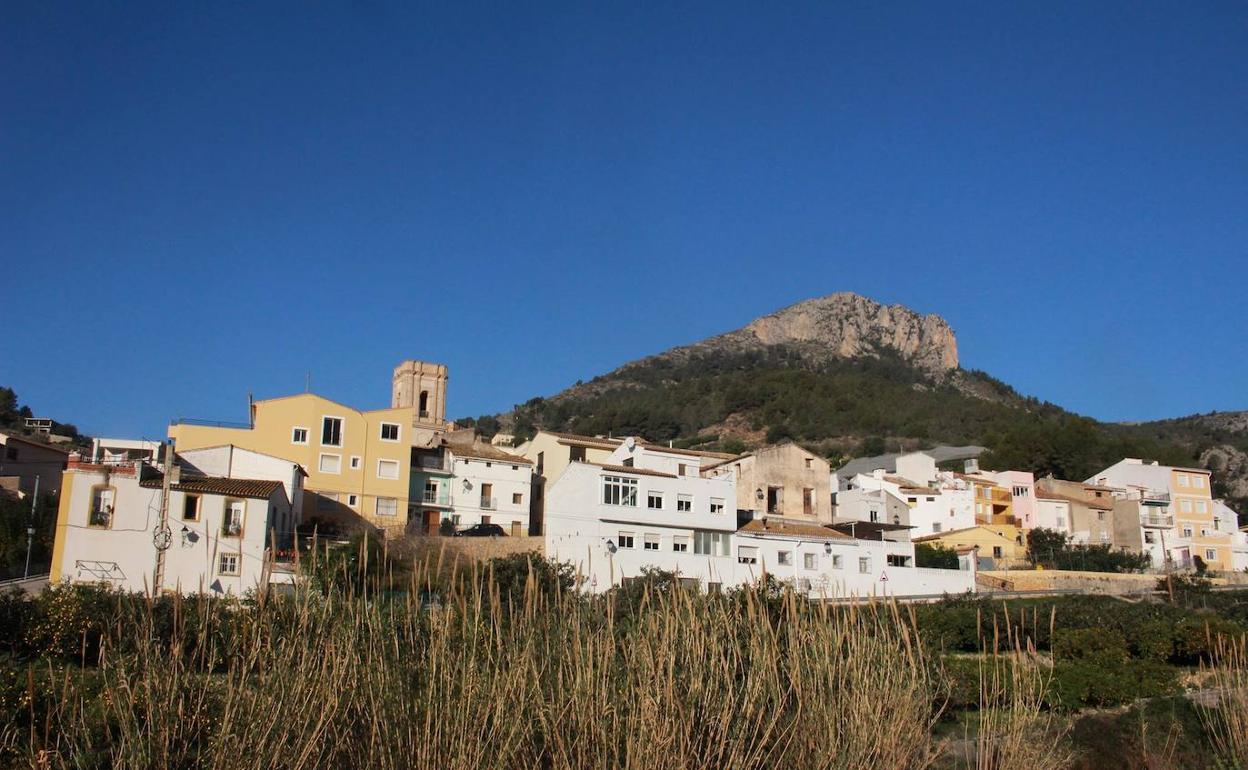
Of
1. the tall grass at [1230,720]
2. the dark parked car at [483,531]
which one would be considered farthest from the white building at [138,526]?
the tall grass at [1230,720]

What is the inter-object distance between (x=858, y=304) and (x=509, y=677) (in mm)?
177056

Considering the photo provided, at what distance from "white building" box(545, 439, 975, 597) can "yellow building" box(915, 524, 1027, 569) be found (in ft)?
31.3

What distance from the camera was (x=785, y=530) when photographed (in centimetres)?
4241

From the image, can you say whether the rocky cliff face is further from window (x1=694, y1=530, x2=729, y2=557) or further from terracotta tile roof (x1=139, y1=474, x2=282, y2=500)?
terracotta tile roof (x1=139, y1=474, x2=282, y2=500)

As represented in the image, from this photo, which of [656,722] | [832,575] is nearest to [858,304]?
[832,575]

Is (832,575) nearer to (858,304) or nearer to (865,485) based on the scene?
(865,485)

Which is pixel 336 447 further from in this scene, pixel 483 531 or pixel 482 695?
pixel 482 695

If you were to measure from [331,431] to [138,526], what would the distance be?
1585 centimetres

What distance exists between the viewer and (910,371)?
156 metres

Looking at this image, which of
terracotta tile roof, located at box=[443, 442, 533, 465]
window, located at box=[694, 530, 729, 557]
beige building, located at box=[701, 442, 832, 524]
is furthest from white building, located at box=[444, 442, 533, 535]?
window, located at box=[694, 530, 729, 557]

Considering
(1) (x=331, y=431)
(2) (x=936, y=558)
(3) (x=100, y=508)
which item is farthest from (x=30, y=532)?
(2) (x=936, y=558)

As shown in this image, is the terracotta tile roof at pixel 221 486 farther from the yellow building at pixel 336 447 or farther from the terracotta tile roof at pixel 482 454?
the terracotta tile roof at pixel 482 454

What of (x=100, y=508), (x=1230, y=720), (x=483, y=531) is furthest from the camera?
(x=483, y=531)

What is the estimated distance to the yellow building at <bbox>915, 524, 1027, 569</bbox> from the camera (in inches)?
2050
